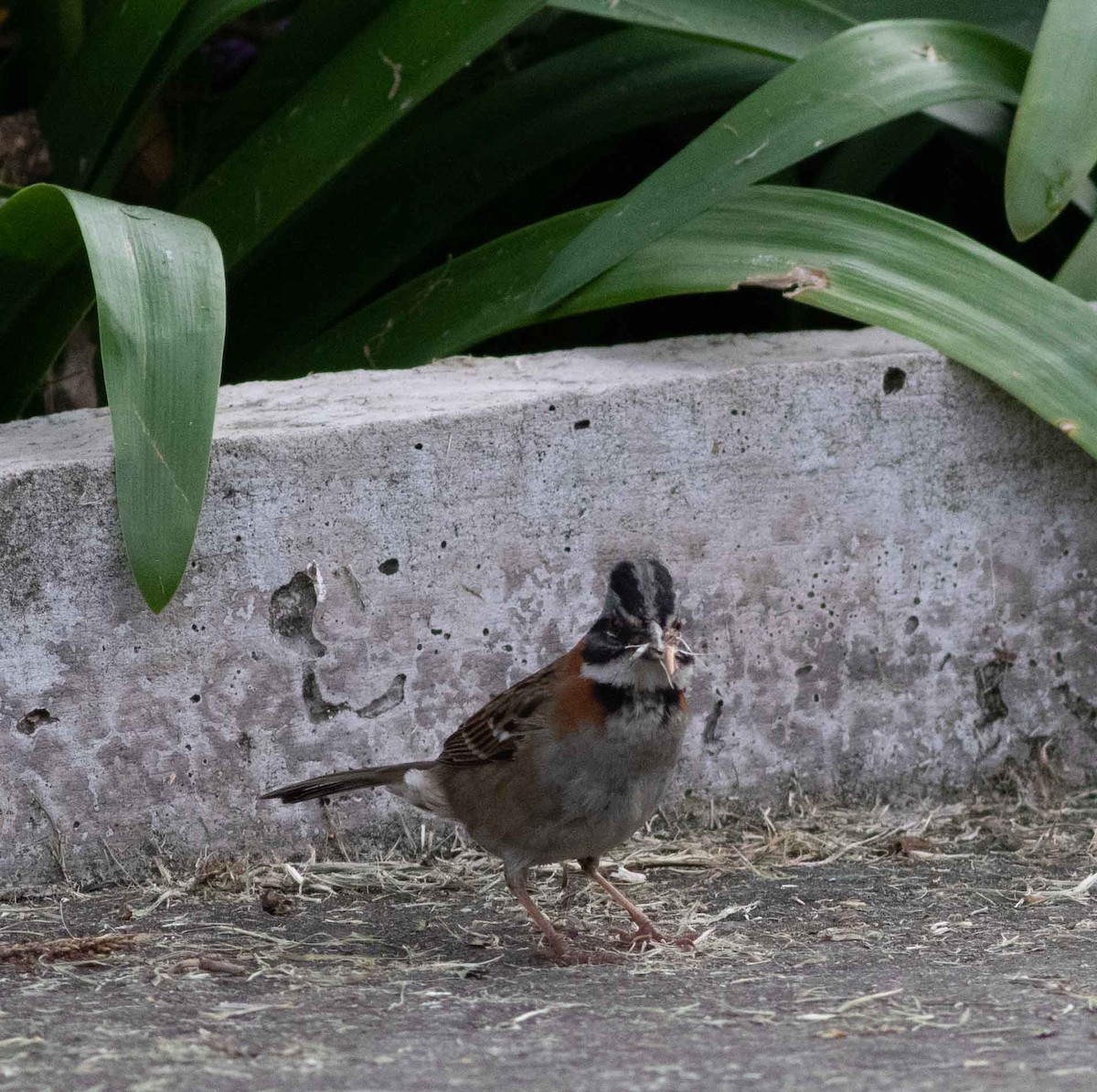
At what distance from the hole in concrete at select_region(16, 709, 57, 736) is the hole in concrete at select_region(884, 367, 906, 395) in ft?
8.05

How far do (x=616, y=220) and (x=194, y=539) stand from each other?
150 centimetres

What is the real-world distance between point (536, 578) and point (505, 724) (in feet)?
2.10

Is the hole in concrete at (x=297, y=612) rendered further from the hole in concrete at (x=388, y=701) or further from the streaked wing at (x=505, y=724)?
the streaked wing at (x=505, y=724)

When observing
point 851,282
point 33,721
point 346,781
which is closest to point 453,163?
point 851,282

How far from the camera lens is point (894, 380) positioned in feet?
15.8

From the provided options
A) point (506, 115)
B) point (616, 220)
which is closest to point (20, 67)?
point (506, 115)

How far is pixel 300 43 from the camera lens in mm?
5438

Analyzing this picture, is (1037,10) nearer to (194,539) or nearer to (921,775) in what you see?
(921,775)

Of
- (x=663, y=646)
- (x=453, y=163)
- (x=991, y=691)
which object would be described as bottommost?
(x=991, y=691)

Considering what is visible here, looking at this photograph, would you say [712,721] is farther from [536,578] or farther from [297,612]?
[297,612]

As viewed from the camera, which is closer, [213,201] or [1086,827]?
[1086,827]

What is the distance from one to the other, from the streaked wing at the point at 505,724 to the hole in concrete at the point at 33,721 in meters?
0.98

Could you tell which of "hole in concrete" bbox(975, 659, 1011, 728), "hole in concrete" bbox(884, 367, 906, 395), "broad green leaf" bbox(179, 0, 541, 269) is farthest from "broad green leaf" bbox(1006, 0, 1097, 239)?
"broad green leaf" bbox(179, 0, 541, 269)

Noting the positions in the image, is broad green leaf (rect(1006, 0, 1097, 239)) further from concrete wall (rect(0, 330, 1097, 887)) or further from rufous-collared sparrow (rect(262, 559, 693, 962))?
rufous-collared sparrow (rect(262, 559, 693, 962))
